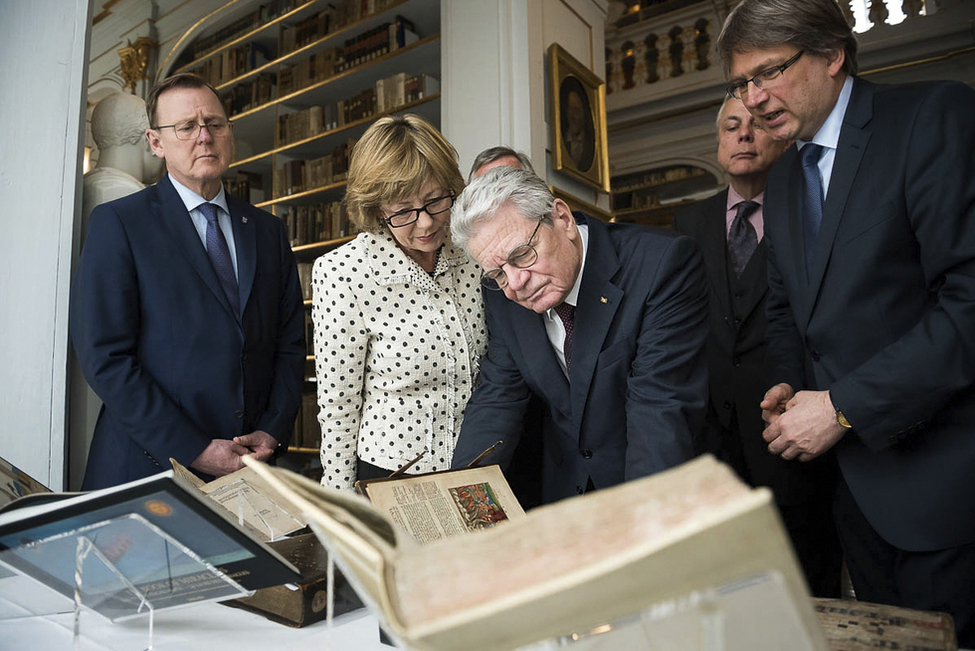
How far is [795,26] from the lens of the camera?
150cm

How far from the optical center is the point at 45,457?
181 cm

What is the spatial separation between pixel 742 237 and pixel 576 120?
149 cm

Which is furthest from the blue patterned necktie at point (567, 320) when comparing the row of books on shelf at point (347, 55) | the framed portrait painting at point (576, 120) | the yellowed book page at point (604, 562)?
the row of books on shelf at point (347, 55)

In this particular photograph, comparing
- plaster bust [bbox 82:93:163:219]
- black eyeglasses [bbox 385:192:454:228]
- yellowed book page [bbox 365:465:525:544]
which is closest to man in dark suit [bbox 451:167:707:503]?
black eyeglasses [bbox 385:192:454:228]

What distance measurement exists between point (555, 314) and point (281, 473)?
122 cm

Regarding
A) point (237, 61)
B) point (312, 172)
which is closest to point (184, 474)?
point (312, 172)

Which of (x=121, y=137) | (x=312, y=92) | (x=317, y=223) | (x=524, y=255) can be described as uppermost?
(x=312, y=92)

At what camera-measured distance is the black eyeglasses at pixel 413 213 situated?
6.03 feet

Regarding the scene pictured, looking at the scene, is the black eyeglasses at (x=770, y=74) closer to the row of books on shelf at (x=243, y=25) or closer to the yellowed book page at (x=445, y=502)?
the yellowed book page at (x=445, y=502)

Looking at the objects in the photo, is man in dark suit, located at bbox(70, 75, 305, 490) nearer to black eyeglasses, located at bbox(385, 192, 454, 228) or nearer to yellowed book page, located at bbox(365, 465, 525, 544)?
black eyeglasses, located at bbox(385, 192, 454, 228)

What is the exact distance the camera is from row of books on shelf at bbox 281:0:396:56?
444 cm

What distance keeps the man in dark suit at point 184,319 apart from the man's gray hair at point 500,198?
801mm

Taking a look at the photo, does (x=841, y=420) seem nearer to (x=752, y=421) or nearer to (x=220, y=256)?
(x=752, y=421)

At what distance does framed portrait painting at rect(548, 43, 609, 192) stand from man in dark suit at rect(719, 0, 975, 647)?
1.80 m
